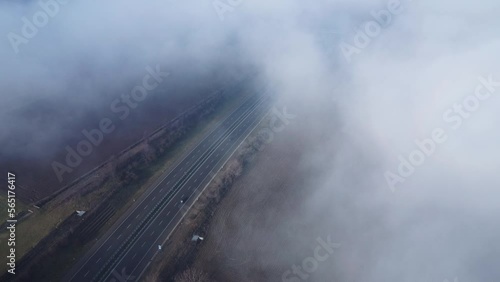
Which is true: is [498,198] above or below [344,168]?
above

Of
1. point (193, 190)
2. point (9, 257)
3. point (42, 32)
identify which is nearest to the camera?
point (9, 257)

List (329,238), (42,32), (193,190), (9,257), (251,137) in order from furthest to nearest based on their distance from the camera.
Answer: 1. (42,32)
2. (251,137)
3. (193,190)
4. (329,238)
5. (9,257)

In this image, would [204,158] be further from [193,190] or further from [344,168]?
[344,168]

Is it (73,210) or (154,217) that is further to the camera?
(154,217)

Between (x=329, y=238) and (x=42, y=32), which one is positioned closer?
(x=329, y=238)

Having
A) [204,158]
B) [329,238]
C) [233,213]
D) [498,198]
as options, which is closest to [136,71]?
[204,158]

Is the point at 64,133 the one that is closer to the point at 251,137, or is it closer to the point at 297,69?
the point at 251,137

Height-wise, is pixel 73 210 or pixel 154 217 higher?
pixel 154 217

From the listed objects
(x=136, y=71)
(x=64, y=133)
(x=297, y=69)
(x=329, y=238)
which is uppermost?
(x=297, y=69)
